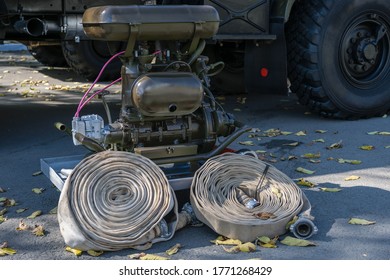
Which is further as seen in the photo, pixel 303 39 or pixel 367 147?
pixel 303 39

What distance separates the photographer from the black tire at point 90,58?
8.35 m

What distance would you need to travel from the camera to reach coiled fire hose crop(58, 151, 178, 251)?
134 inches

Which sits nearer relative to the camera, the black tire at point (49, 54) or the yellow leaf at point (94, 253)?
the yellow leaf at point (94, 253)

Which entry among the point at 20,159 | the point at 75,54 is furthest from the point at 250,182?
the point at 75,54

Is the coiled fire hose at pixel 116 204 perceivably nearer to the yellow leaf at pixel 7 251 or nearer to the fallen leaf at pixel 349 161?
the yellow leaf at pixel 7 251

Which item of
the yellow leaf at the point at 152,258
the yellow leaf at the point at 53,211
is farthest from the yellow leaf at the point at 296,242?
the yellow leaf at the point at 53,211

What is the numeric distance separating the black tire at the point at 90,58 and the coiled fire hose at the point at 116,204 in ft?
15.6

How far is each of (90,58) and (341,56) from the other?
11.6 feet

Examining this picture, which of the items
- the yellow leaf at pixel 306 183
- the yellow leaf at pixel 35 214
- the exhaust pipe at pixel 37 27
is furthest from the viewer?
the exhaust pipe at pixel 37 27

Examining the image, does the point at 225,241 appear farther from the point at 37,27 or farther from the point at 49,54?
the point at 49,54

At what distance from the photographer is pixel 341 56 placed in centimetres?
619

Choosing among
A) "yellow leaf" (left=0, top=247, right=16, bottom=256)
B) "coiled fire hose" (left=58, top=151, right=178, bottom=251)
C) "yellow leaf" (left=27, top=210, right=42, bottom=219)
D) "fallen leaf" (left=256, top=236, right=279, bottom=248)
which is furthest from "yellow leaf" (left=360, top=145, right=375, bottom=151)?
"yellow leaf" (left=0, top=247, right=16, bottom=256)

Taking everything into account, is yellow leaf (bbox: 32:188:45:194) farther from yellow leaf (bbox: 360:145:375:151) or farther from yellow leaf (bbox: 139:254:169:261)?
yellow leaf (bbox: 360:145:375:151)

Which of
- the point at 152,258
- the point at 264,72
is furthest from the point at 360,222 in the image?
the point at 264,72
